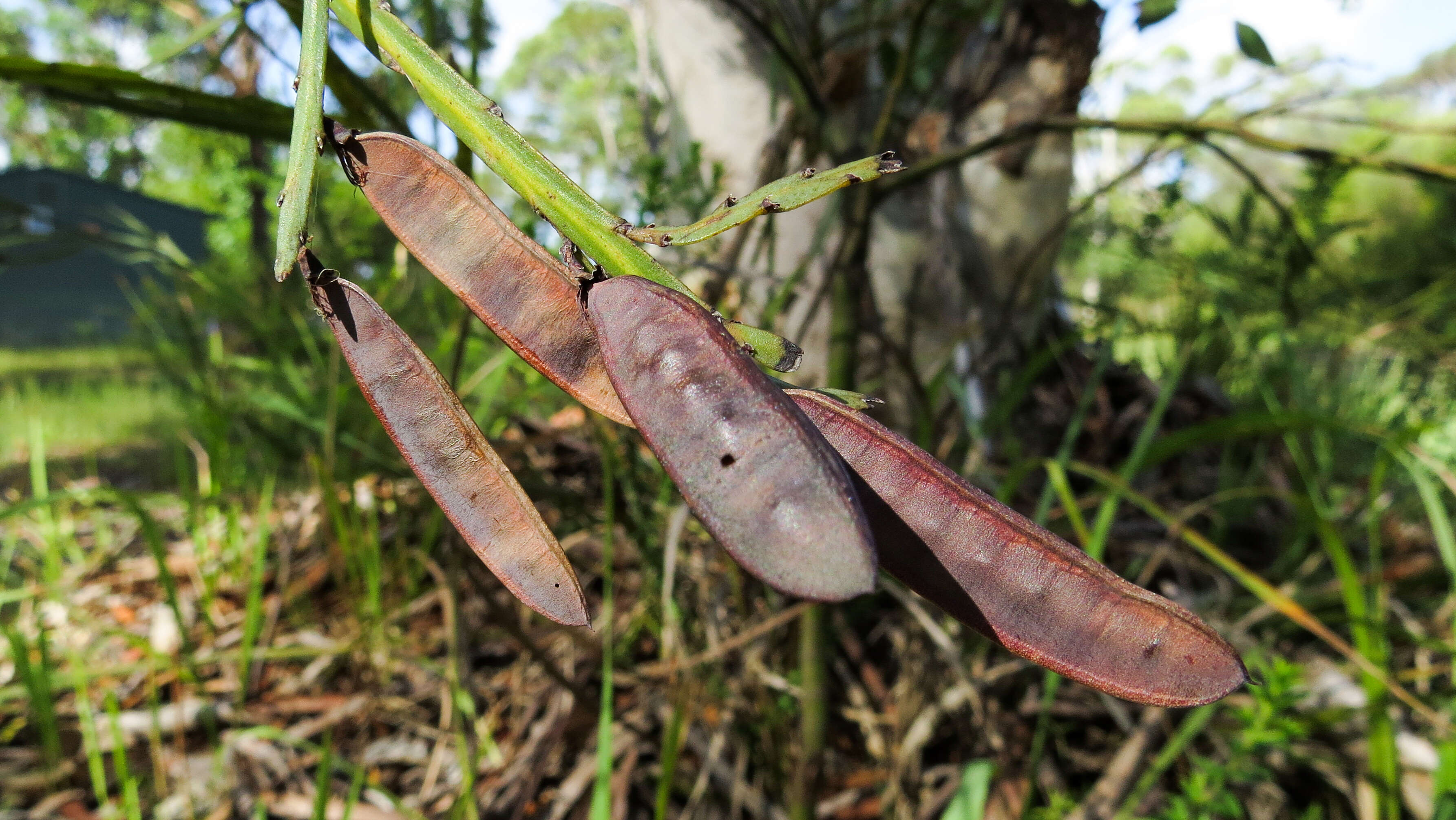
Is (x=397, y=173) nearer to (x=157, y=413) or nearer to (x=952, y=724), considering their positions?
(x=952, y=724)

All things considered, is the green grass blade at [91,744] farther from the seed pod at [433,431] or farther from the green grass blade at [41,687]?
the seed pod at [433,431]

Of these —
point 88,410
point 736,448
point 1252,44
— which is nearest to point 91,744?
point 736,448

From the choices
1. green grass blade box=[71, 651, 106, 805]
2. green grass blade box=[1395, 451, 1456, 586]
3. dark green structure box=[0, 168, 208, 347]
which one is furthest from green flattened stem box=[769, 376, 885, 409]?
dark green structure box=[0, 168, 208, 347]

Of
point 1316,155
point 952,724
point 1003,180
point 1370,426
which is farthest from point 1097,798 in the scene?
point 1003,180

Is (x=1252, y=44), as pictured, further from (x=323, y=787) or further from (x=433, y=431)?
(x=323, y=787)

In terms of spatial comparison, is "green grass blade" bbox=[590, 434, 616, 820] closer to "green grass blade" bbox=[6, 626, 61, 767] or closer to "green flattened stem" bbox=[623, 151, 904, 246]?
"green flattened stem" bbox=[623, 151, 904, 246]

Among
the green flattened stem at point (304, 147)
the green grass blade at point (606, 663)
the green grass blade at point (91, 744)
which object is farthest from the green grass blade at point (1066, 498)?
the green grass blade at point (91, 744)

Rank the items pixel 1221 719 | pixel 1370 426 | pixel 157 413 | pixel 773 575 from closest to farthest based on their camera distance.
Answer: pixel 773 575 < pixel 1370 426 < pixel 1221 719 < pixel 157 413
